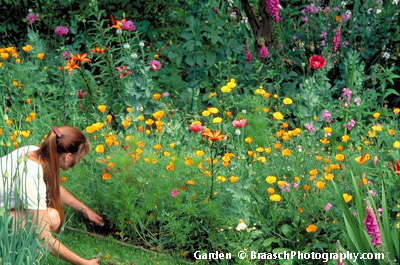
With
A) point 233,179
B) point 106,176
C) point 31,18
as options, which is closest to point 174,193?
point 233,179

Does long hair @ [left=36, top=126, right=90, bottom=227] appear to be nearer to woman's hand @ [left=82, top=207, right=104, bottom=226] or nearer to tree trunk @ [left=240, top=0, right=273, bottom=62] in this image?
woman's hand @ [left=82, top=207, right=104, bottom=226]

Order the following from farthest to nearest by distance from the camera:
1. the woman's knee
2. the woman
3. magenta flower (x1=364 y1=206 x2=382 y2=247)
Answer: the woman's knee → the woman → magenta flower (x1=364 y1=206 x2=382 y2=247)

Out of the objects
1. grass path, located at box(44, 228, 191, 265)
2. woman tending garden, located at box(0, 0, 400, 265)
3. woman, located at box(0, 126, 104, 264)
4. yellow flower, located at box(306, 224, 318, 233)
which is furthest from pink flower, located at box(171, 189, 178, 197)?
yellow flower, located at box(306, 224, 318, 233)

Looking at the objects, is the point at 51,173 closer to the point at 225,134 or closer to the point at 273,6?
the point at 225,134

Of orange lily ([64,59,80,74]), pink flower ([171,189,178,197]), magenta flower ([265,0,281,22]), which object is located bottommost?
pink flower ([171,189,178,197])

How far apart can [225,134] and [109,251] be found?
1150mm

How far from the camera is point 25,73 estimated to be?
18.7 ft

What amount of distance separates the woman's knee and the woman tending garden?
0.01 metres

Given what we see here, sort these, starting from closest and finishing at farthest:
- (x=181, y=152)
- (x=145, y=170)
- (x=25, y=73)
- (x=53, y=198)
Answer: (x=53, y=198) → (x=145, y=170) → (x=181, y=152) → (x=25, y=73)

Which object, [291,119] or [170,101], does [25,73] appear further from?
[291,119]

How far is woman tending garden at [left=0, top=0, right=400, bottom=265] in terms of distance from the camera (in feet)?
12.2

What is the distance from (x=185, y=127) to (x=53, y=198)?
179cm

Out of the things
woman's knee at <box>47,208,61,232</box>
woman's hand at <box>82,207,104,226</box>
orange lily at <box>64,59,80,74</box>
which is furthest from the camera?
orange lily at <box>64,59,80,74</box>

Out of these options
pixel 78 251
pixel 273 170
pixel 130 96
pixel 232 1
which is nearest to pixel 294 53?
pixel 232 1
